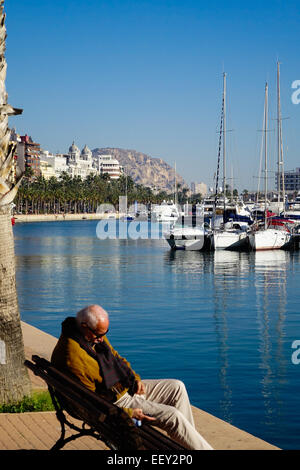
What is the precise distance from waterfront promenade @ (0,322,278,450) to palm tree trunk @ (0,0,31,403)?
460mm

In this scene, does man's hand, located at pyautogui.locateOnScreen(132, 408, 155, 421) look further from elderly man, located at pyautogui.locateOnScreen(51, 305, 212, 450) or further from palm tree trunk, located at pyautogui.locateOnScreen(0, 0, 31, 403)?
palm tree trunk, located at pyautogui.locateOnScreen(0, 0, 31, 403)

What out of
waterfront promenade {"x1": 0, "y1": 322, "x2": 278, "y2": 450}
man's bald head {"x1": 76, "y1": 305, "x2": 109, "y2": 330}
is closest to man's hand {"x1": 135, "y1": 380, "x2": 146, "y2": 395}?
man's bald head {"x1": 76, "y1": 305, "x2": 109, "y2": 330}

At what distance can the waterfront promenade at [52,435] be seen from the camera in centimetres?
732

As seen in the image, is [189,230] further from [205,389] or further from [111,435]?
[111,435]

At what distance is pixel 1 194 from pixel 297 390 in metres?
7.27

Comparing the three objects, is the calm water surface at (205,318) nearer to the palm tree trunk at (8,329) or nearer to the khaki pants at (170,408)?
the palm tree trunk at (8,329)

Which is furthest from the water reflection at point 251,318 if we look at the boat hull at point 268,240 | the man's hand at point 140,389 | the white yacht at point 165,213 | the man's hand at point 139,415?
the white yacht at point 165,213

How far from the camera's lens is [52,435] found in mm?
7723

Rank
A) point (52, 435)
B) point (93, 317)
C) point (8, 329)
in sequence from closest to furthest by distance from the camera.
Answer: point (93, 317), point (52, 435), point (8, 329)

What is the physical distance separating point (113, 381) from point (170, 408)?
59cm

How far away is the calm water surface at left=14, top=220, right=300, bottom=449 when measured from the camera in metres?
12.5

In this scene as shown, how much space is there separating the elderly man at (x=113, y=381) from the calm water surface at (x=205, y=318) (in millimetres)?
4070

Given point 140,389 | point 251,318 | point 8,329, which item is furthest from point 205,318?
point 140,389

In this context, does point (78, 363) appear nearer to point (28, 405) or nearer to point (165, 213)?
point (28, 405)
